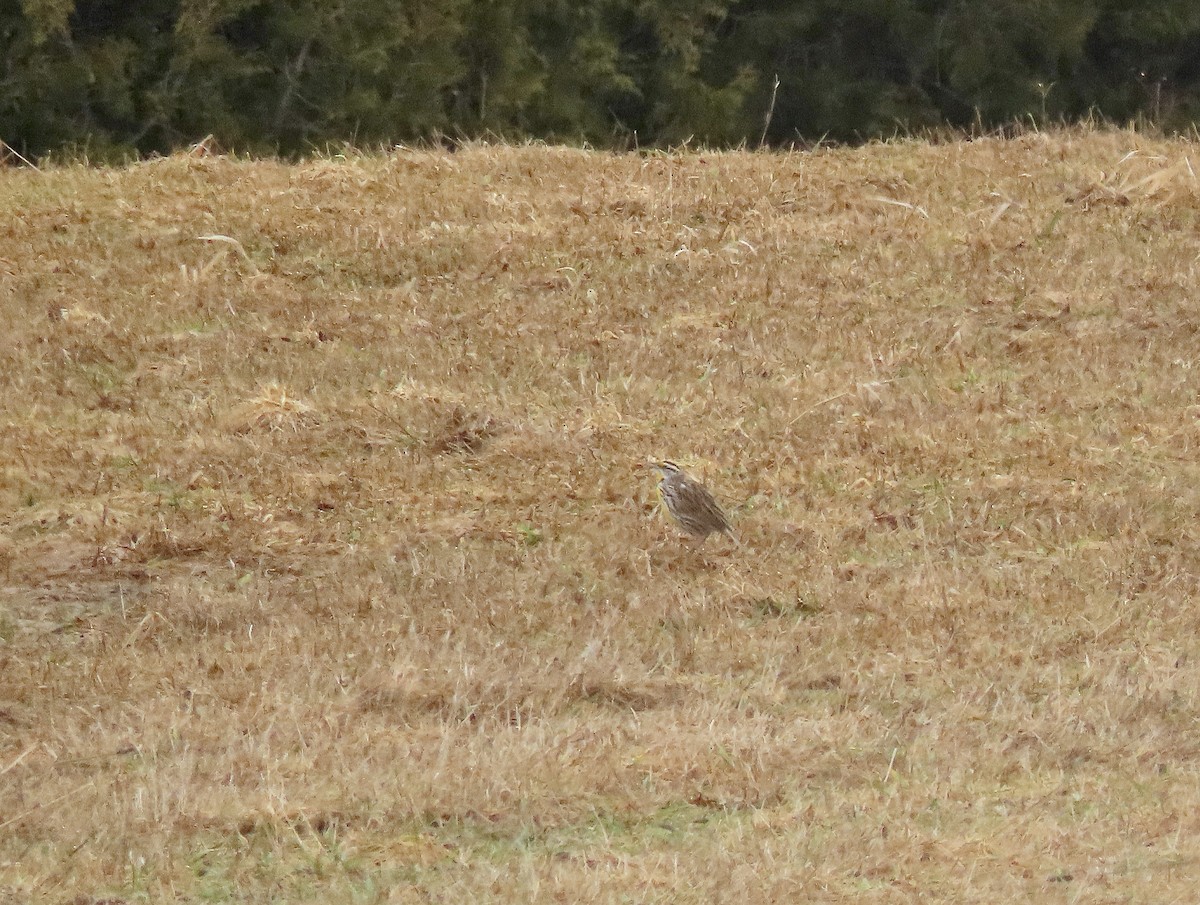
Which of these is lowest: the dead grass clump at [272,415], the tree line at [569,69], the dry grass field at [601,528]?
the tree line at [569,69]

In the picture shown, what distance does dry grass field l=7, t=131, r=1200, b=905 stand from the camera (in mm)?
6371

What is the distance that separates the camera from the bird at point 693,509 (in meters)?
9.47

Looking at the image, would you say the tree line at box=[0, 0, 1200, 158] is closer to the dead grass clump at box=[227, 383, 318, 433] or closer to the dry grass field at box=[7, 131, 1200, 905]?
the dry grass field at box=[7, 131, 1200, 905]

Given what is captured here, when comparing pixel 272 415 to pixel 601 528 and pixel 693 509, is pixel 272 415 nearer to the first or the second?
pixel 601 528

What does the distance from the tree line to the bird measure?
40.9 ft

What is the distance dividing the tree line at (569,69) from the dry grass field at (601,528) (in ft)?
23.0

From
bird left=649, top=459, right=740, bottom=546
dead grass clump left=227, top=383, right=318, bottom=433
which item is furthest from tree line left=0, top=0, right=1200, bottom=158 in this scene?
bird left=649, top=459, right=740, bottom=546

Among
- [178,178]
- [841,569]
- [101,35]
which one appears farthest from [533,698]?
[101,35]

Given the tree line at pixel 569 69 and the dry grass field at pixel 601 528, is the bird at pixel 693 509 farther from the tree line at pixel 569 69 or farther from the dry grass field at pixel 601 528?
the tree line at pixel 569 69

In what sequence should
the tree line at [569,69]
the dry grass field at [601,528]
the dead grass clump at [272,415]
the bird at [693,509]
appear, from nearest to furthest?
the dry grass field at [601,528], the bird at [693,509], the dead grass clump at [272,415], the tree line at [569,69]

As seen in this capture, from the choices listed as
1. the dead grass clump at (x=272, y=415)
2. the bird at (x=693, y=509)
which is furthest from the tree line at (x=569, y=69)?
the bird at (x=693, y=509)

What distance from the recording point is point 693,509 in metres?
9.48

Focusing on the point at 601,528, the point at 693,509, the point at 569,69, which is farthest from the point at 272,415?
the point at 569,69

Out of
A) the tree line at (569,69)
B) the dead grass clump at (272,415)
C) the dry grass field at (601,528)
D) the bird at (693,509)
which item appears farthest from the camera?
the tree line at (569,69)
